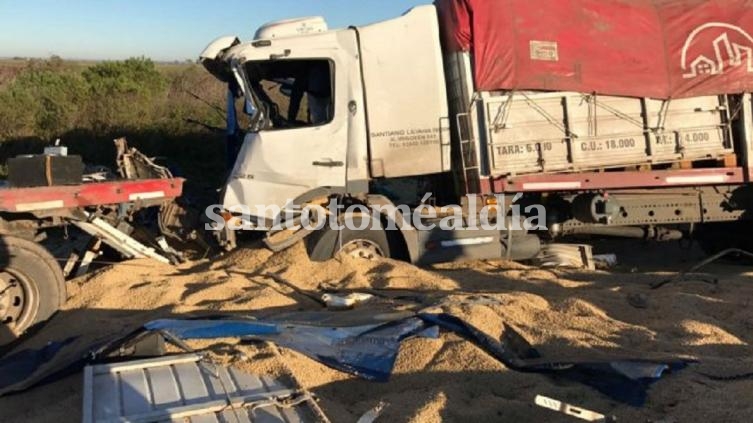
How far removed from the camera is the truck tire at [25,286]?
242 inches

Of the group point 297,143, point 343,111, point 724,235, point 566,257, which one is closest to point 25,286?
point 297,143

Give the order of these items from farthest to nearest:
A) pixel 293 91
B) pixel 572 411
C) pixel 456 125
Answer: pixel 293 91
pixel 456 125
pixel 572 411

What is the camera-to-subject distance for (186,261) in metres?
8.09

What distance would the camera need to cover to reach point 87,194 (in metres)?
6.98

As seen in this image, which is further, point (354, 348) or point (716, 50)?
point (716, 50)

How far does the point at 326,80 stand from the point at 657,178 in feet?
13.1

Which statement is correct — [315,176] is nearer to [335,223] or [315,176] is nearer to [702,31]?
[335,223]

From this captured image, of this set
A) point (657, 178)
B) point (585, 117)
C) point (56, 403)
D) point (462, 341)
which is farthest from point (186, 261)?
point (657, 178)

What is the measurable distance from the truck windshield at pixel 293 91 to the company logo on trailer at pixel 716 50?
4.12 m

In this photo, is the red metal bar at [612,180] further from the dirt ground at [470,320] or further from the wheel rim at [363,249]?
the wheel rim at [363,249]

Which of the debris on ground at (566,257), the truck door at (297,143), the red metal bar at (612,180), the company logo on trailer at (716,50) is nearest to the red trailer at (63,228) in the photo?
the truck door at (297,143)

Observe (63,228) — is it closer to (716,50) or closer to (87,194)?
(87,194)

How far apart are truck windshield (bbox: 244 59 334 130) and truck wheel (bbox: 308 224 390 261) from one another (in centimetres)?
127

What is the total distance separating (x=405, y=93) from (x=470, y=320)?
3.53m
